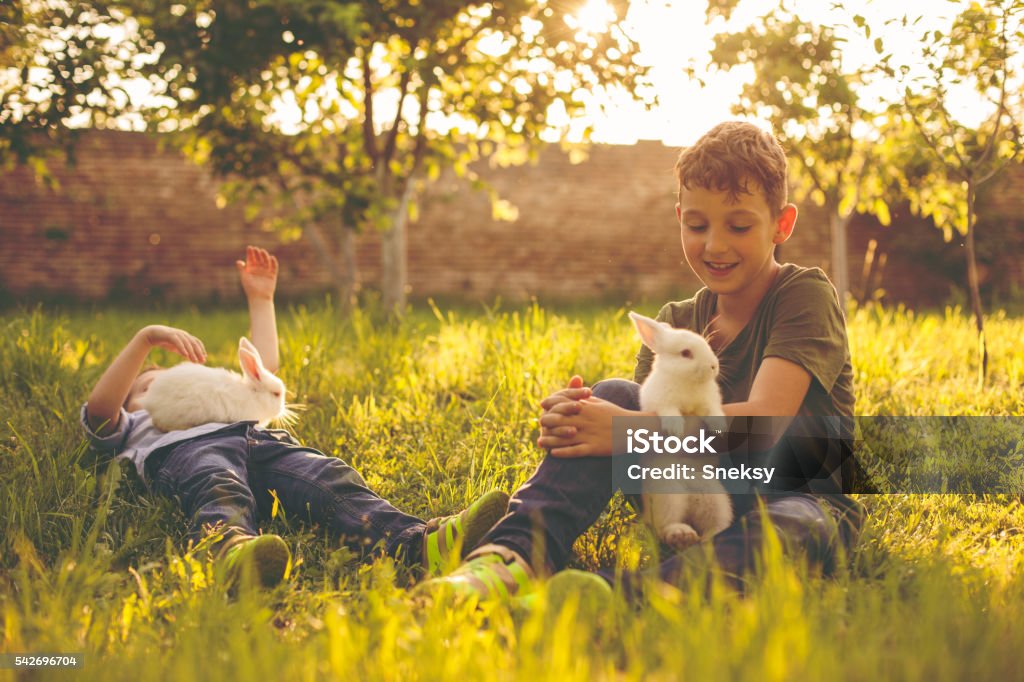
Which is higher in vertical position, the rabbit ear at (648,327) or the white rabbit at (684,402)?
the rabbit ear at (648,327)

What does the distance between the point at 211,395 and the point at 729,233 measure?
1.65 meters

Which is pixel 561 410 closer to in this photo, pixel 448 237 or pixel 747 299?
pixel 747 299

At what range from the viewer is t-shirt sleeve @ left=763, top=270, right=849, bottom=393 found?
6.18 ft

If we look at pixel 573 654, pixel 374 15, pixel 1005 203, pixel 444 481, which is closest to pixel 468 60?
pixel 374 15

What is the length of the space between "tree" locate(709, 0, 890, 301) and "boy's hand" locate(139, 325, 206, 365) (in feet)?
10.5

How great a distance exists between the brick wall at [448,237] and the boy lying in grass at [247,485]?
729 centimetres

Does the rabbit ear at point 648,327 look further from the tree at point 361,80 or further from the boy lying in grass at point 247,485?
the tree at point 361,80

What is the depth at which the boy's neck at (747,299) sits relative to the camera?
2.11 meters

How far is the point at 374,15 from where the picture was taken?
4.60 metres

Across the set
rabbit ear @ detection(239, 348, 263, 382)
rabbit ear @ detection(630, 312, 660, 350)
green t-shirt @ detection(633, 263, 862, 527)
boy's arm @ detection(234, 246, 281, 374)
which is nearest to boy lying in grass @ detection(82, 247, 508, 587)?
rabbit ear @ detection(239, 348, 263, 382)

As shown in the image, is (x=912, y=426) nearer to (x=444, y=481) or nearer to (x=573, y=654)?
(x=444, y=481)

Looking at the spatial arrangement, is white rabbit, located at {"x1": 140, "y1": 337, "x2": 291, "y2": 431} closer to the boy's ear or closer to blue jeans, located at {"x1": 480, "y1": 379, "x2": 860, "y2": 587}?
blue jeans, located at {"x1": 480, "y1": 379, "x2": 860, "y2": 587}

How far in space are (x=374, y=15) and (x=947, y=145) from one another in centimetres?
327

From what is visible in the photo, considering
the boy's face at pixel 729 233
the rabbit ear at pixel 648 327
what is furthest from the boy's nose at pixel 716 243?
the rabbit ear at pixel 648 327
